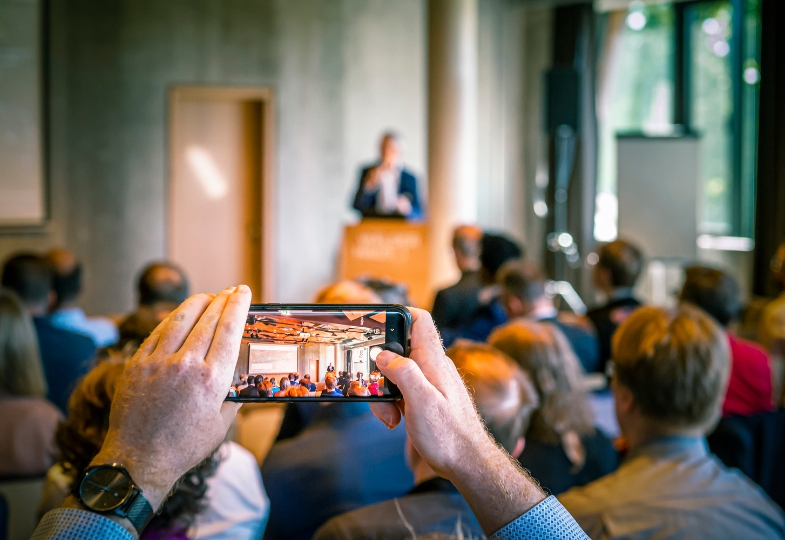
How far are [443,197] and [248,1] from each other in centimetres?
287

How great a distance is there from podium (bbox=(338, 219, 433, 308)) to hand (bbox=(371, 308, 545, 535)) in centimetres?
438

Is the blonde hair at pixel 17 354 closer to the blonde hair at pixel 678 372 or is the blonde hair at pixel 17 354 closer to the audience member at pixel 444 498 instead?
the audience member at pixel 444 498

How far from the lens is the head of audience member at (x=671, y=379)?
1.63 metres

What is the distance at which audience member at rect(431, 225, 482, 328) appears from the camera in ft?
13.3

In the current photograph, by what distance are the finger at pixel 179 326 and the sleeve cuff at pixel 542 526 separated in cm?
36

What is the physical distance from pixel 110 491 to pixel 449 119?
592 centimetres

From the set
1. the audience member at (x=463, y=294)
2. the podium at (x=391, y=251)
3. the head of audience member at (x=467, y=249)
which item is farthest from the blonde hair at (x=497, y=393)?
the podium at (x=391, y=251)

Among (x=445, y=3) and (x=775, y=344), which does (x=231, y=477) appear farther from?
(x=445, y=3)

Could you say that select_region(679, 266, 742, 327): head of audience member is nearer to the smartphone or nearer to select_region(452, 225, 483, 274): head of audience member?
select_region(452, 225, 483, 274): head of audience member

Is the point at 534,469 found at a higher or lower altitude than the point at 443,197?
lower

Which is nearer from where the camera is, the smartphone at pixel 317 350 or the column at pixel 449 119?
the smartphone at pixel 317 350

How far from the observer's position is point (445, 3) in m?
6.41

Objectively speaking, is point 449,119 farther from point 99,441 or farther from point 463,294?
point 99,441

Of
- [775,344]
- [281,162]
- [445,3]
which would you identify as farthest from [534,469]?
[281,162]
